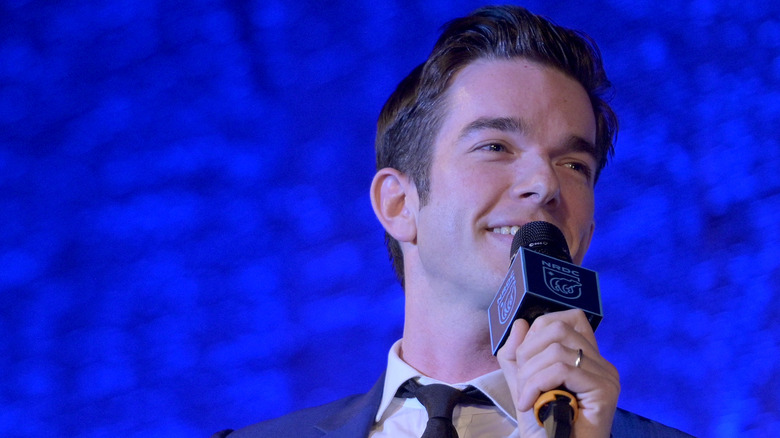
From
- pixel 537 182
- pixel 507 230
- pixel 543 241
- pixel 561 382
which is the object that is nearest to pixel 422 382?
pixel 507 230

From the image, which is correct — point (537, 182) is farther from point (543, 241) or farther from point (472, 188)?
point (543, 241)

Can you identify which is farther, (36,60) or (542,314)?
(36,60)

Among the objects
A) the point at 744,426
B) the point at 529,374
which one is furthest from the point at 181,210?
the point at 744,426

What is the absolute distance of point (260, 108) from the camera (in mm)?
2299

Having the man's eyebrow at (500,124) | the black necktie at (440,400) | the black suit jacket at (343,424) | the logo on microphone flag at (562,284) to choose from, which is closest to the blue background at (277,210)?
the black suit jacket at (343,424)

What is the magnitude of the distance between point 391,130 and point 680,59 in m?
0.73

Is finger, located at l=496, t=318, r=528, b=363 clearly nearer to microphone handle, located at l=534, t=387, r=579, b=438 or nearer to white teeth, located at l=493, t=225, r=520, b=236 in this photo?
microphone handle, located at l=534, t=387, r=579, b=438

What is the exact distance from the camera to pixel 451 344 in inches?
76.1

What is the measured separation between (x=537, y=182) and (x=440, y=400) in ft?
1.47

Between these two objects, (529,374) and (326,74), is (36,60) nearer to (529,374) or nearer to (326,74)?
(326,74)

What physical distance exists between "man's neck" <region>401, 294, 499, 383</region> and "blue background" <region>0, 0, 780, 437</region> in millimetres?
229

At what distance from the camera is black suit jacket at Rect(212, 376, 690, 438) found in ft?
5.87

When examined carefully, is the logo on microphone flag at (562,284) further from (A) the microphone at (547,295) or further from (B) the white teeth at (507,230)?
(B) the white teeth at (507,230)

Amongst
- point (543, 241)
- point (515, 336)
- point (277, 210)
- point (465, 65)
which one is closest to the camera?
point (515, 336)
